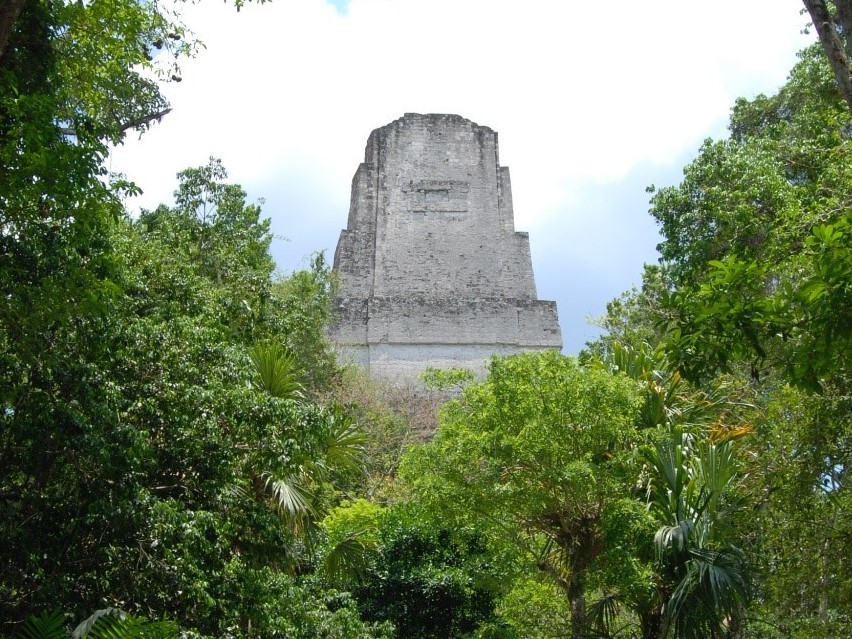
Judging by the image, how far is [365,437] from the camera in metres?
9.42

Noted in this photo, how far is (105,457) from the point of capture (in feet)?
21.3

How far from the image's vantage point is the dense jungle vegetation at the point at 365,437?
636cm

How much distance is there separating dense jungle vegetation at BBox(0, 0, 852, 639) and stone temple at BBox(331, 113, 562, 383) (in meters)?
10.9

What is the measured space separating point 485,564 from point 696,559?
2.34m

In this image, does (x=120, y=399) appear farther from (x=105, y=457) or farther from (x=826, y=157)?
(x=826, y=157)

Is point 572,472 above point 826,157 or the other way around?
the other way around

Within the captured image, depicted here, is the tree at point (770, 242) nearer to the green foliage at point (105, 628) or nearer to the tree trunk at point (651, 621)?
the tree trunk at point (651, 621)

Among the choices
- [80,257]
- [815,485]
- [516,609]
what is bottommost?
[516,609]

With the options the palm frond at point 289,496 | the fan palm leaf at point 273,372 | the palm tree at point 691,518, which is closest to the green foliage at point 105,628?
the palm frond at point 289,496

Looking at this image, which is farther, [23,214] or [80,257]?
[80,257]

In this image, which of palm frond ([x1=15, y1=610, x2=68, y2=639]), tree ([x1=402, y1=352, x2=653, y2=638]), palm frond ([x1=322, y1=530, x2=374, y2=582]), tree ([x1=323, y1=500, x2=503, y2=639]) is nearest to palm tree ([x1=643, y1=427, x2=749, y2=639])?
tree ([x1=402, y1=352, x2=653, y2=638])

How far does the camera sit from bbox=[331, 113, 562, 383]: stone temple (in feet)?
77.7

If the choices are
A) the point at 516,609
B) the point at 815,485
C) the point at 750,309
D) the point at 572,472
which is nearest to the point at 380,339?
the point at 516,609

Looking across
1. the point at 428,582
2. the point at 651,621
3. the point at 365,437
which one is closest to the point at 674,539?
the point at 651,621
